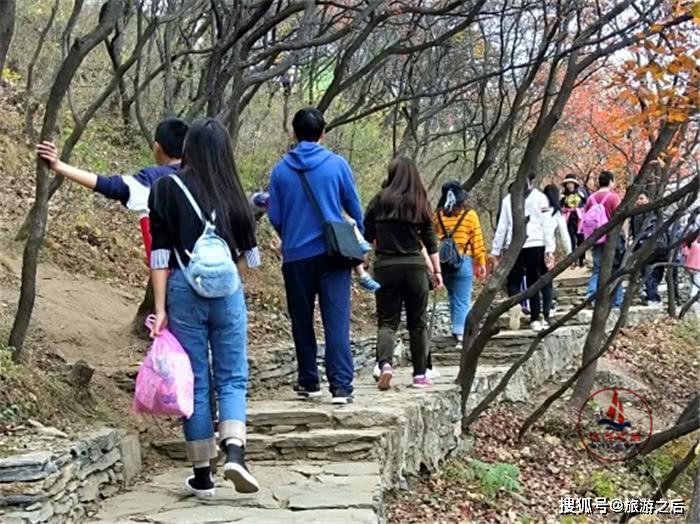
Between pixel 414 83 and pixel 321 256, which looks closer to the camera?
pixel 321 256

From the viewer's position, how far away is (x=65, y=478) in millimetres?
4223

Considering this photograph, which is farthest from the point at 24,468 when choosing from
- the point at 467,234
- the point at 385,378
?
the point at 467,234

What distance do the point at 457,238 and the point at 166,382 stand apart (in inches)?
209

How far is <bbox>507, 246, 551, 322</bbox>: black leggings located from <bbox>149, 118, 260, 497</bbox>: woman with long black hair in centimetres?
585

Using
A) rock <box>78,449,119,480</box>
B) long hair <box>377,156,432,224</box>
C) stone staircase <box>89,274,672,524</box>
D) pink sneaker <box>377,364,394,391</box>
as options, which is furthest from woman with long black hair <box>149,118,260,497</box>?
pink sneaker <box>377,364,394,391</box>

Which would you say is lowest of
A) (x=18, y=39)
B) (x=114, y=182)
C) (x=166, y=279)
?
(x=166, y=279)

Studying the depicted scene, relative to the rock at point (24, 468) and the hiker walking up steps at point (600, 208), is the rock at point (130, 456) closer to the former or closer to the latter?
the rock at point (24, 468)

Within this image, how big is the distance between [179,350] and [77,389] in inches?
61.2

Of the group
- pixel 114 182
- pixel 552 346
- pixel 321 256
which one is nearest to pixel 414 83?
pixel 552 346

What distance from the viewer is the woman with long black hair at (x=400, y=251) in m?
6.66

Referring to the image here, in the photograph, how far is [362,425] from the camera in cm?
568

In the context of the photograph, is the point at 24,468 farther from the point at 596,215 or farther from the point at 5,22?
the point at 596,215

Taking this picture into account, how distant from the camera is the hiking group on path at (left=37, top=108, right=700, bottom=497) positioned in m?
4.32

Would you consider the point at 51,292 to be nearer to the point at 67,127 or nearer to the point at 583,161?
the point at 67,127
